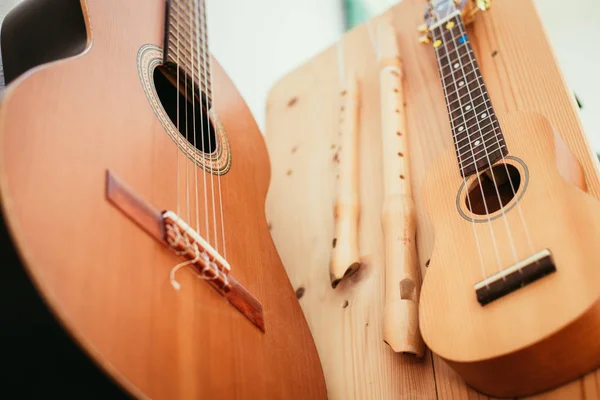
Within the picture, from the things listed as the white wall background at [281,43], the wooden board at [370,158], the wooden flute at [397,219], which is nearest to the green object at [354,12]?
the white wall background at [281,43]

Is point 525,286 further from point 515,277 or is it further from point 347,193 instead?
point 347,193

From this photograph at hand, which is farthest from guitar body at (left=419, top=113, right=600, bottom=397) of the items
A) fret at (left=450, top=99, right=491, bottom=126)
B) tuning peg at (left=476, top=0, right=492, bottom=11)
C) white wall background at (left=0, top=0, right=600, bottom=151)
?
white wall background at (left=0, top=0, right=600, bottom=151)

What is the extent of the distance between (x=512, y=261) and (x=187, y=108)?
67 centimetres

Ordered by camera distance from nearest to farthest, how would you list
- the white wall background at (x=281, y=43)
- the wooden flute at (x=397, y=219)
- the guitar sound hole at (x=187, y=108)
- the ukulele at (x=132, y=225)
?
the ukulele at (x=132, y=225)
the wooden flute at (x=397, y=219)
the guitar sound hole at (x=187, y=108)
the white wall background at (x=281, y=43)

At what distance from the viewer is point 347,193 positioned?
49.2 inches

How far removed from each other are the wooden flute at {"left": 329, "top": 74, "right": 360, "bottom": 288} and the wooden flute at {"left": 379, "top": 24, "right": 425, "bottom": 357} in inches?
3.4

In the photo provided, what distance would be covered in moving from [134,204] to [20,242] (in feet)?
0.63

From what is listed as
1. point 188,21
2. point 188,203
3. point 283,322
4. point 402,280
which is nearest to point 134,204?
point 188,203

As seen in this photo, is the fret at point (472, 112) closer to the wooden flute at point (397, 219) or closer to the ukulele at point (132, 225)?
the wooden flute at point (397, 219)

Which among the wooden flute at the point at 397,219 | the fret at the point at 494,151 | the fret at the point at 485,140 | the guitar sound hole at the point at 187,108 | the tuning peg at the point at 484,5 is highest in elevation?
the guitar sound hole at the point at 187,108

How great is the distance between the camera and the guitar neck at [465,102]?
3.24 ft

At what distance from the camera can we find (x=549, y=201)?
84 cm

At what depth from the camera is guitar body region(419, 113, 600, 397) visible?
0.73 m

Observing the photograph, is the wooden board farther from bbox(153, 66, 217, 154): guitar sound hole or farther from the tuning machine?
bbox(153, 66, 217, 154): guitar sound hole
